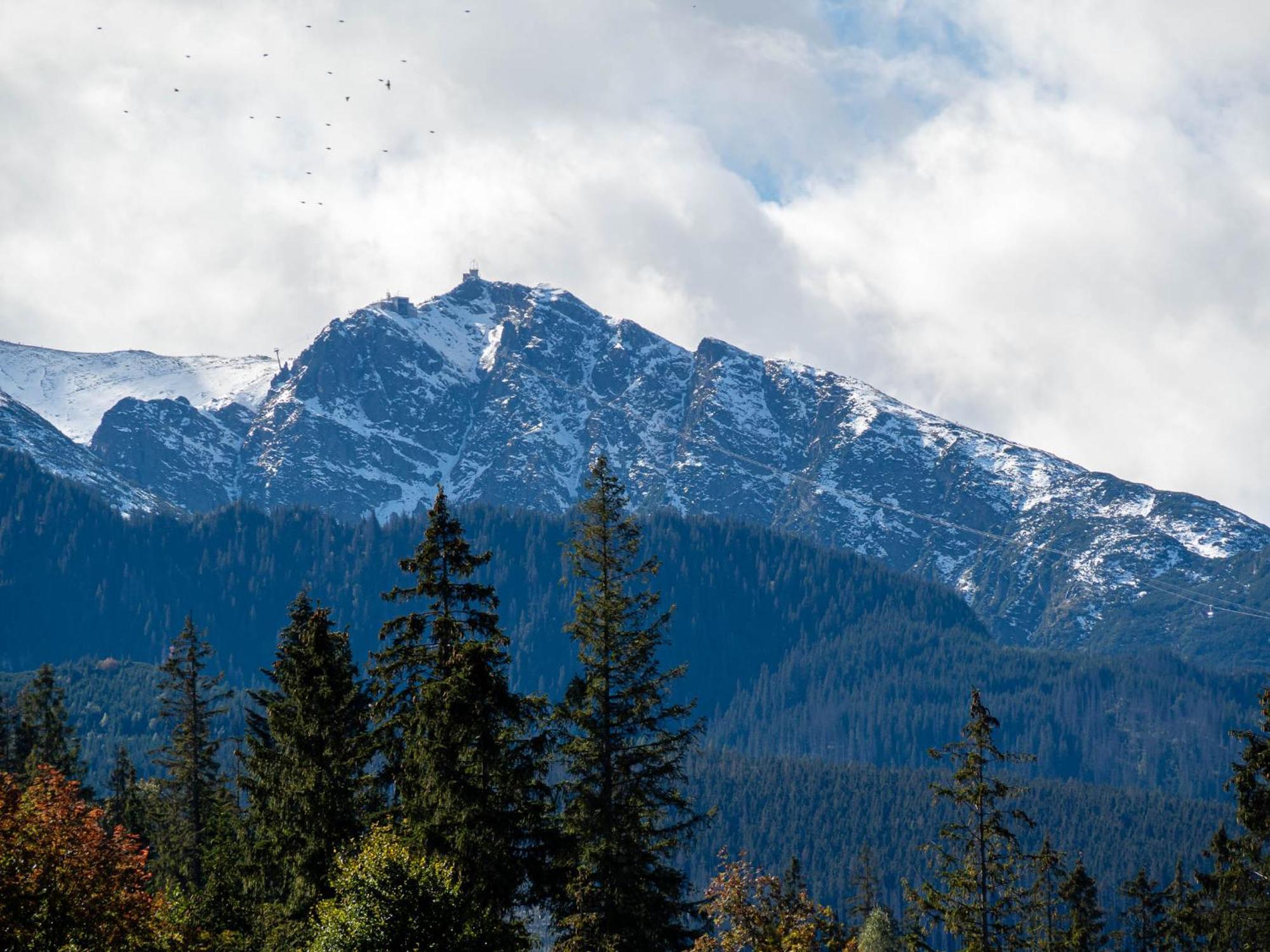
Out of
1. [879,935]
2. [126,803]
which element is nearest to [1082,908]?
[879,935]

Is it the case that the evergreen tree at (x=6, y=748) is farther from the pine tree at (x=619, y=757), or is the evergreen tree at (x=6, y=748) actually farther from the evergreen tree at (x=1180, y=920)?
the evergreen tree at (x=1180, y=920)

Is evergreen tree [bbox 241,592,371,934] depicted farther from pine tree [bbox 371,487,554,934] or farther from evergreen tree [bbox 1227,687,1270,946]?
evergreen tree [bbox 1227,687,1270,946]

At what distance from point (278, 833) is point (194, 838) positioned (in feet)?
87.8

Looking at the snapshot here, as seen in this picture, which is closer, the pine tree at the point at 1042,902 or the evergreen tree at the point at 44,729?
the pine tree at the point at 1042,902

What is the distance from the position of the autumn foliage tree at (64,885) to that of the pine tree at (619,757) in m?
13.1

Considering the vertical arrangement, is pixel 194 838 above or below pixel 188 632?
below

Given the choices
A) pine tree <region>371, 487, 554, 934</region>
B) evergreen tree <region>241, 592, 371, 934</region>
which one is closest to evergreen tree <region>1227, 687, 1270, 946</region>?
pine tree <region>371, 487, 554, 934</region>

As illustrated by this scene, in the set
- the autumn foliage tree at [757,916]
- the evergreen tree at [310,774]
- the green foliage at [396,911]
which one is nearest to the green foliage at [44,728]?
the evergreen tree at [310,774]

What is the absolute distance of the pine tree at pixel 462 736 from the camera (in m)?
45.3

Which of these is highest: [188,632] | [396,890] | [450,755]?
[188,632]

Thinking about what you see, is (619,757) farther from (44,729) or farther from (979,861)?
(44,729)

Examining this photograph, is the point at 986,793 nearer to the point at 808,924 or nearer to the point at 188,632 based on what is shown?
the point at 808,924

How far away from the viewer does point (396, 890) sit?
41.2 meters

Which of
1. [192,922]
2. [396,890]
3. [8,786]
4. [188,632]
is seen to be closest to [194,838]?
[188,632]
